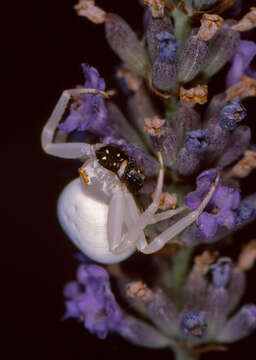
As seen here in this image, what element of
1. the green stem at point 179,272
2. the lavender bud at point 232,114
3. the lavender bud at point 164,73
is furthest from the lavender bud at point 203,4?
the green stem at point 179,272

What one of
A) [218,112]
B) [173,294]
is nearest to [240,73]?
[218,112]

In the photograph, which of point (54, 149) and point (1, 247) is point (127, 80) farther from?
point (1, 247)

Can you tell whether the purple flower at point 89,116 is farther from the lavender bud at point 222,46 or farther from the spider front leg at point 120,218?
the lavender bud at point 222,46

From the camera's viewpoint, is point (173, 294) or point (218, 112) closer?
point (218, 112)

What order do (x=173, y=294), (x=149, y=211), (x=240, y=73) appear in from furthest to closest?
(x=173, y=294)
(x=240, y=73)
(x=149, y=211)

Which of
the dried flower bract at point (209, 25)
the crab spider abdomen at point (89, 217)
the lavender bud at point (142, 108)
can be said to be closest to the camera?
the dried flower bract at point (209, 25)

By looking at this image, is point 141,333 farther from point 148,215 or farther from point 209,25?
point 209,25
